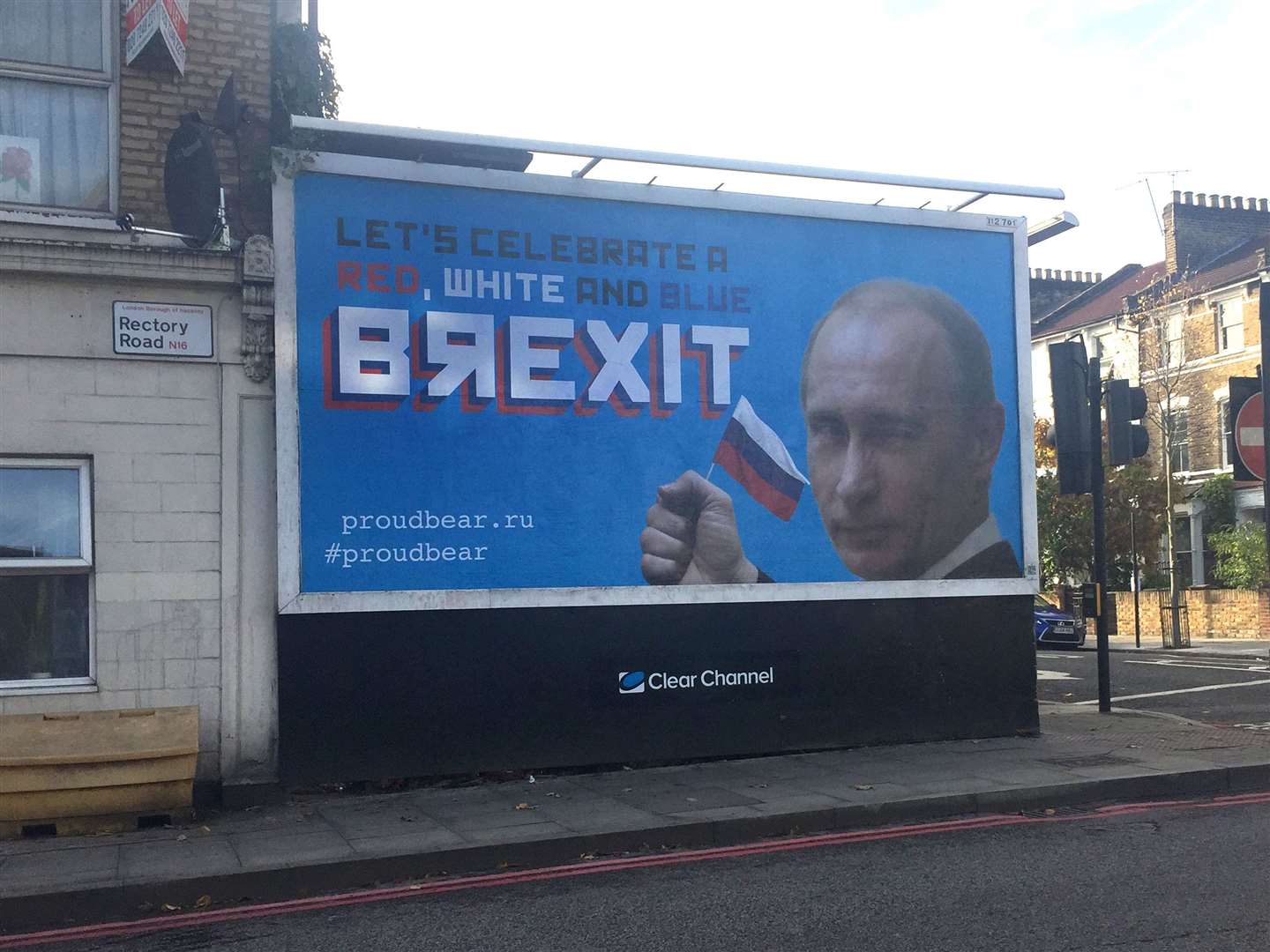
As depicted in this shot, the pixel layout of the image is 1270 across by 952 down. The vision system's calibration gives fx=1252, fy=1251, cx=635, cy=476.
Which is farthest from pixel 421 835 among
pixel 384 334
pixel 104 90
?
pixel 104 90

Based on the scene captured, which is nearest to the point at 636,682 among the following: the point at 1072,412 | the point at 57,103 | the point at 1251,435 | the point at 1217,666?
the point at 1072,412

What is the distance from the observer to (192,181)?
9.85m

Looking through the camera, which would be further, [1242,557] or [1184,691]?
[1242,557]

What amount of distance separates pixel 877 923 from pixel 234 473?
6.10 m

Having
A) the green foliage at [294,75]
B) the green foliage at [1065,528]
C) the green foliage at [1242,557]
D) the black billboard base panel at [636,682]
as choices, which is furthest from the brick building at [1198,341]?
the green foliage at [294,75]

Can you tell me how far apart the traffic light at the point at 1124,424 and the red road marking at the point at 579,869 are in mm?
4464

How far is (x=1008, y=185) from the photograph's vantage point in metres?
11.8

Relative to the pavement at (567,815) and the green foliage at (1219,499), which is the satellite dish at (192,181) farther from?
the green foliage at (1219,499)

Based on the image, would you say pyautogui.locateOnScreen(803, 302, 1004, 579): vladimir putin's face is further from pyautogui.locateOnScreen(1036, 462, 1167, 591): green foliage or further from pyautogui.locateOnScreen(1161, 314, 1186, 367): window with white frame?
pyautogui.locateOnScreen(1161, 314, 1186, 367): window with white frame

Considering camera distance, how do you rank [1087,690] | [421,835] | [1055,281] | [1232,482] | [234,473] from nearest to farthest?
[421,835]
[234,473]
[1087,690]
[1232,482]
[1055,281]

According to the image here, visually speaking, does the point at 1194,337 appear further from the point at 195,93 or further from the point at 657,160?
the point at 195,93

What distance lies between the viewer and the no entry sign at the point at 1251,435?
11906mm

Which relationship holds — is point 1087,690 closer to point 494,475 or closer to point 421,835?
point 494,475

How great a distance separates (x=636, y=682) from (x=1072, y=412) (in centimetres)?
569
